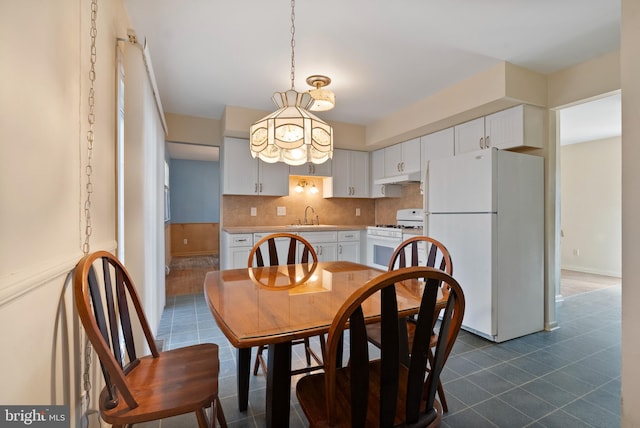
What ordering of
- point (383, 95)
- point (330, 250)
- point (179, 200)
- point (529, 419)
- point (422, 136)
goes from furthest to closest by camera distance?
point (179, 200)
point (330, 250)
point (422, 136)
point (383, 95)
point (529, 419)

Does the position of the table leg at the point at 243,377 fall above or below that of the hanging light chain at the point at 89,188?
below

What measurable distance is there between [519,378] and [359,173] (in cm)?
336

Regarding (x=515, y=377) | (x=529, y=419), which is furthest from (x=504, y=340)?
(x=529, y=419)

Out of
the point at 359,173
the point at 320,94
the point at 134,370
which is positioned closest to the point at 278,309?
the point at 134,370

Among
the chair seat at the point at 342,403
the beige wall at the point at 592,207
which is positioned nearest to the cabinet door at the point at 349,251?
the chair seat at the point at 342,403

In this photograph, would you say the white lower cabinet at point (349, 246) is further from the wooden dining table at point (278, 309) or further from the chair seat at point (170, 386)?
the chair seat at point (170, 386)

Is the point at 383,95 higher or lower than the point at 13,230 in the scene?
higher

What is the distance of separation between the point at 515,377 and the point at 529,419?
1.49 feet

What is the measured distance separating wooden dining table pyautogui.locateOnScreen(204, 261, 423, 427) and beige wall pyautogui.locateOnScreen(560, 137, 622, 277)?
5453 mm

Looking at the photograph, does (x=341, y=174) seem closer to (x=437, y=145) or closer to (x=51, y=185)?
(x=437, y=145)

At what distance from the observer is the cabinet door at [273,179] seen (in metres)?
4.16

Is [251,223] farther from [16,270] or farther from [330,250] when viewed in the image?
[16,270]

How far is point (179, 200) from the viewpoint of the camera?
7195 mm

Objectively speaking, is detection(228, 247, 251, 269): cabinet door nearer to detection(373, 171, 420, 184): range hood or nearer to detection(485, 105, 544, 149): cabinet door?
detection(373, 171, 420, 184): range hood
